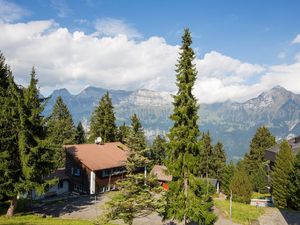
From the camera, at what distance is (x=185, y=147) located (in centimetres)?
2644

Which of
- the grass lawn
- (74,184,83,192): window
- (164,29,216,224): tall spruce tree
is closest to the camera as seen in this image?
(164,29,216,224): tall spruce tree

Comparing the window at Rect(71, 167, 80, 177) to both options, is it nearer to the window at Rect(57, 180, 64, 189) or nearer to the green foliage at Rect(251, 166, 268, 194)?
the window at Rect(57, 180, 64, 189)

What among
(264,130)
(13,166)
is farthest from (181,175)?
(264,130)

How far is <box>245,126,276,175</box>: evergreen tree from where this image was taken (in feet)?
290

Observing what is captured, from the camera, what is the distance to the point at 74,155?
57562 millimetres

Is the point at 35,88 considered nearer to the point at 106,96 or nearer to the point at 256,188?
the point at 106,96

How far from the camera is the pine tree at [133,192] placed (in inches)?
878

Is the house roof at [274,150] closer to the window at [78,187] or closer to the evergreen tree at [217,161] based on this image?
the evergreen tree at [217,161]

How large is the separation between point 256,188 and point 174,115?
57679 millimetres

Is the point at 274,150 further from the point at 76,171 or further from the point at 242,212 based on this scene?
the point at 76,171

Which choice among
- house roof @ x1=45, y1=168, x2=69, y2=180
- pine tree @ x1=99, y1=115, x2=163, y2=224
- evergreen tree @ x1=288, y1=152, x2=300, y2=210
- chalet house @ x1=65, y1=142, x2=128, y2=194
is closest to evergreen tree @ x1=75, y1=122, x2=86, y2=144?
chalet house @ x1=65, y1=142, x2=128, y2=194

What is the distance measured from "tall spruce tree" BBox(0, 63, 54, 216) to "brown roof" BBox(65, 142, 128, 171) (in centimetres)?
2001

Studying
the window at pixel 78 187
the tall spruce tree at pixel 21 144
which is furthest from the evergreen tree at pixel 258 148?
the tall spruce tree at pixel 21 144

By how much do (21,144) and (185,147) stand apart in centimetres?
1820
